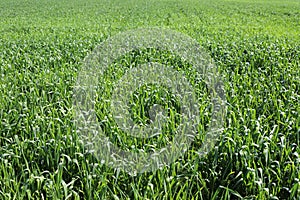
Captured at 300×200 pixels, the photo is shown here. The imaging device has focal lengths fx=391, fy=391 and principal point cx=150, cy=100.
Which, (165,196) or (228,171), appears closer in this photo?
(165,196)

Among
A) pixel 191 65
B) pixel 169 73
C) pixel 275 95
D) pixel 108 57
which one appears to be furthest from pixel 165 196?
pixel 108 57

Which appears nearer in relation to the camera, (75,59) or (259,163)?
(259,163)

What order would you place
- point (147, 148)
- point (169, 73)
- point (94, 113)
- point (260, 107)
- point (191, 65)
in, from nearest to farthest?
point (147, 148) < point (94, 113) < point (260, 107) < point (169, 73) < point (191, 65)

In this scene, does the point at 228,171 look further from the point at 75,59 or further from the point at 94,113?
the point at 75,59

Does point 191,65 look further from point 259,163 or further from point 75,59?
point 259,163

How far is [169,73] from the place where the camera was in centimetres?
677

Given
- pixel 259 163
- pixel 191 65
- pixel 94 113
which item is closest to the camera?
pixel 259 163

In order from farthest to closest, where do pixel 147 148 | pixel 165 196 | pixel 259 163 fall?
pixel 147 148 → pixel 259 163 → pixel 165 196

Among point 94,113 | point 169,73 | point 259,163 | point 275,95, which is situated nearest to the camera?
point 259,163

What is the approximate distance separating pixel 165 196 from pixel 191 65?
4.85 metres

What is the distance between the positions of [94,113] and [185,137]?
1270 millimetres

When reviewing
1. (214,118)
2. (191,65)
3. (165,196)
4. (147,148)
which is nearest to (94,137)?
(147,148)

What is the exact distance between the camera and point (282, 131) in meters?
4.33

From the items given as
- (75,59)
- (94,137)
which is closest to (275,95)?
(94,137)
